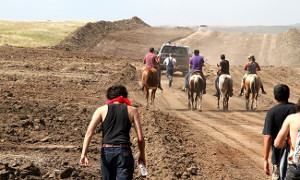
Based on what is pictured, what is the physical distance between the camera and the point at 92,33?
200 ft

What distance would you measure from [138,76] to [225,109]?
13075 millimetres

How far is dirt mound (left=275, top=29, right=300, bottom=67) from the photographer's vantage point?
160 feet

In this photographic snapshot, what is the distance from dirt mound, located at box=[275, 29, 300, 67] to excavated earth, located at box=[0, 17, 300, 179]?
1257 centimetres

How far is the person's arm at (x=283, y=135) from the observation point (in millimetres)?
6609

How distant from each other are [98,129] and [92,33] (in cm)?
4699

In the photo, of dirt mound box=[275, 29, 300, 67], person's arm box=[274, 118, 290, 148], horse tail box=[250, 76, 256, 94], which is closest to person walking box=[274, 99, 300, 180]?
person's arm box=[274, 118, 290, 148]

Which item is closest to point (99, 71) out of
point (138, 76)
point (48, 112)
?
point (138, 76)

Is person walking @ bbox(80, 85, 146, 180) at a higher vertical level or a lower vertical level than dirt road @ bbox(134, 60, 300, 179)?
higher

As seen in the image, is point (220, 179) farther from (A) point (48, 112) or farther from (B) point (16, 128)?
(A) point (48, 112)

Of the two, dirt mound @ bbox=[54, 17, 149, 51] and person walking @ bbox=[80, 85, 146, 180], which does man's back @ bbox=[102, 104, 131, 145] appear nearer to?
person walking @ bbox=[80, 85, 146, 180]

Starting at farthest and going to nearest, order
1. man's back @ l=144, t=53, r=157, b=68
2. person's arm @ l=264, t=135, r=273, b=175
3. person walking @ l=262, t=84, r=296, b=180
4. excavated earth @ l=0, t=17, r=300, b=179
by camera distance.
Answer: man's back @ l=144, t=53, r=157, b=68 < excavated earth @ l=0, t=17, r=300, b=179 < person walking @ l=262, t=84, r=296, b=180 < person's arm @ l=264, t=135, r=273, b=175

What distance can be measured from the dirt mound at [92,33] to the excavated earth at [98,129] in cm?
1729

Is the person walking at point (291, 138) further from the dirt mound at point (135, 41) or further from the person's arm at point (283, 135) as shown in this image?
the dirt mound at point (135, 41)

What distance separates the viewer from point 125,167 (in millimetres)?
6898
